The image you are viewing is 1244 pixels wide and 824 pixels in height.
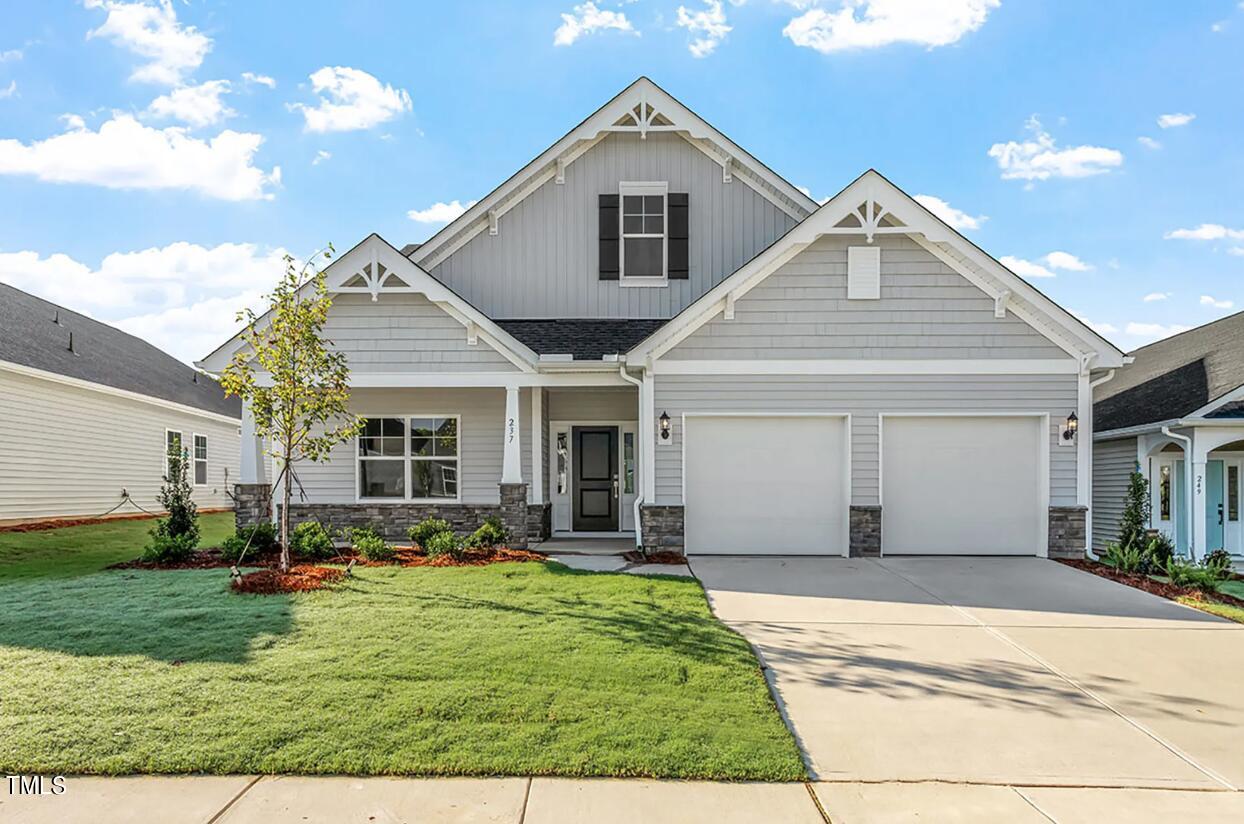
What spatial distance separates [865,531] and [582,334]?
570 centimetres

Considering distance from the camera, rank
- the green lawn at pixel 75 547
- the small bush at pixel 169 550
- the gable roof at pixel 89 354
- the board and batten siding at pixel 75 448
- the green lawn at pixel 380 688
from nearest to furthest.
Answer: the green lawn at pixel 380 688, the green lawn at pixel 75 547, the small bush at pixel 169 550, the board and batten siding at pixel 75 448, the gable roof at pixel 89 354

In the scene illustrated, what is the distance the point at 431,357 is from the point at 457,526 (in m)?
2.96

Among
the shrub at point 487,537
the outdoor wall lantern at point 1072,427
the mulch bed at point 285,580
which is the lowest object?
the mulch bed at point 285,580

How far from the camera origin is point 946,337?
11.5m

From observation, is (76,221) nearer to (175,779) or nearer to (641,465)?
(641,465)

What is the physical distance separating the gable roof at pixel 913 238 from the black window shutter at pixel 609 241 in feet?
10.4

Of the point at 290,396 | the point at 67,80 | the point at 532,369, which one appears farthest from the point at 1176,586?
the point at 67,80

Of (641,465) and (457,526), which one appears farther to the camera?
(457,526)

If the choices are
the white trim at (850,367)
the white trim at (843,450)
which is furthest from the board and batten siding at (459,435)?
the white trim at (850,367)

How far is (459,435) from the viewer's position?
13539 millimetres

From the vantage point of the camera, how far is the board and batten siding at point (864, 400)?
11414 millimetres

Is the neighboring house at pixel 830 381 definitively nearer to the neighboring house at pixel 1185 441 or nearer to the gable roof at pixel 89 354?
the neighboring house at pixel 1185 441

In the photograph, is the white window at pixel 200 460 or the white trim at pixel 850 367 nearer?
the white trim at pixel 850 367

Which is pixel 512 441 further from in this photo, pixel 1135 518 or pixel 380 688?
pixel 1135 518
